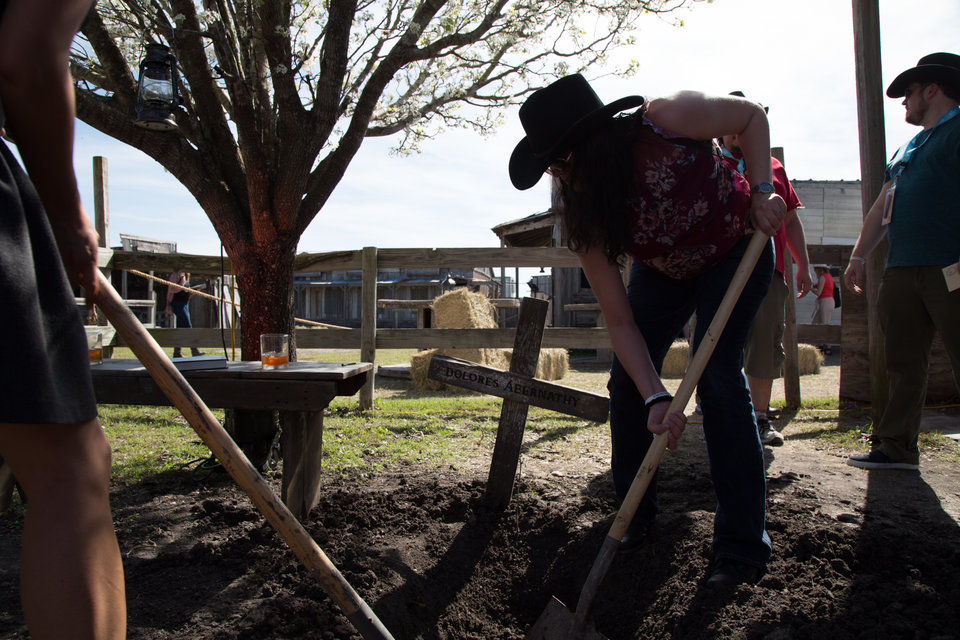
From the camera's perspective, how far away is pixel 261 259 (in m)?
4.05

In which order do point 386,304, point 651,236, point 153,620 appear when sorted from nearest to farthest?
point 153,620 < point 651,236 < point 386,304

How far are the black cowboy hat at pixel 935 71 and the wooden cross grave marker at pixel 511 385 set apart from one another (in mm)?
2435

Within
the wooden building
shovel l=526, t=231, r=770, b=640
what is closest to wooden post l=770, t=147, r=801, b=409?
shovel l=526, t=231, r=770, b=640

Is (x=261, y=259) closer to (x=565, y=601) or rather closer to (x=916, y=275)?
(x=565, y=601)

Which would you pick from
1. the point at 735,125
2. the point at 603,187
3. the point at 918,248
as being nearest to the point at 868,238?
the point at 918,248

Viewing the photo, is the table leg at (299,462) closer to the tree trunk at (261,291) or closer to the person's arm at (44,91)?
the tree trunk at (261,291)

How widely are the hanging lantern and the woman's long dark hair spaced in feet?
8.26

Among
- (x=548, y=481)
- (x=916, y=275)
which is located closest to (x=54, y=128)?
(x=548, y=481)

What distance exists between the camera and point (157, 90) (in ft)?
11.4

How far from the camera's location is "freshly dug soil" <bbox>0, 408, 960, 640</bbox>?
1.94 m

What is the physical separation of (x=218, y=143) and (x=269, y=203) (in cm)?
62

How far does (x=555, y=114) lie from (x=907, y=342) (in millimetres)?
2586

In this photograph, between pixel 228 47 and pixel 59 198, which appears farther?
pixel 228 47

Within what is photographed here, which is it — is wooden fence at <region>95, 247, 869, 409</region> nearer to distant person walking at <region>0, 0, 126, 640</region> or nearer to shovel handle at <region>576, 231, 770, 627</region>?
shovel handle at <region>576, 231, 770, 627</region>
